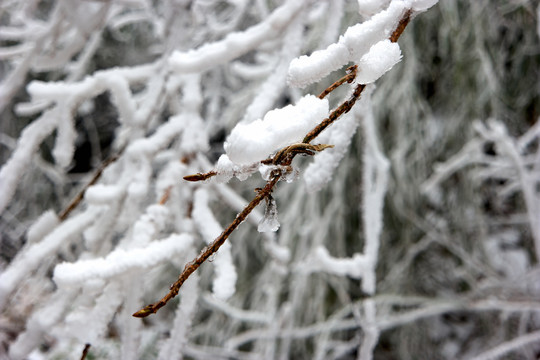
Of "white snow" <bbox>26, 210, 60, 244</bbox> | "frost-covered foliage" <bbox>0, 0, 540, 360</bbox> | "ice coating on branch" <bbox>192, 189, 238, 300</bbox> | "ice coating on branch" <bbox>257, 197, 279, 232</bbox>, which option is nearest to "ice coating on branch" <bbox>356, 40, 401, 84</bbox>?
"frost-covered foliage" <bbox>0, 0, 540, 360</bbox>

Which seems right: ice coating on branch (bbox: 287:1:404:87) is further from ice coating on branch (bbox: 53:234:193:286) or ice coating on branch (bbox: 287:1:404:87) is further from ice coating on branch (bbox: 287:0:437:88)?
ice coating on branch (bbox: 53:234:193:286)

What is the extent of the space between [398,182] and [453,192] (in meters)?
0.24

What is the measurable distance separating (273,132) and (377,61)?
9 cm

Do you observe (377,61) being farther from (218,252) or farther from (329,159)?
(218,252)

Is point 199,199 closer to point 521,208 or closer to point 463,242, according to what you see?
point 463,242

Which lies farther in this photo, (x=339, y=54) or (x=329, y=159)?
(x=329, y=159)

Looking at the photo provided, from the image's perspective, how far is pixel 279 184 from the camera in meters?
1.76

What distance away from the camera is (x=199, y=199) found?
0.59 m

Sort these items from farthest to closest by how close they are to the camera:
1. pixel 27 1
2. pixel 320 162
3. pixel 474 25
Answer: pixel 474 25, pixel 27 1, pixel 320 162

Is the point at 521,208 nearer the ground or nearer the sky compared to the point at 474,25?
nearer the ground

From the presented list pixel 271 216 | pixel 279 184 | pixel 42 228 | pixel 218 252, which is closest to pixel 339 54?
pixel 271 216

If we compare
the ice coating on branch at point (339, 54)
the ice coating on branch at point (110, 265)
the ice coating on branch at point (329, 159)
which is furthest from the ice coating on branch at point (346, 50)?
the ice coating on branch at point (110, 265)

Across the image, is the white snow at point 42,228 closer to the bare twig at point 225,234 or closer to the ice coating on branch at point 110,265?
the ice coating on branch at point 110,265

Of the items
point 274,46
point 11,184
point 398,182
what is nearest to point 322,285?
point 398,182
